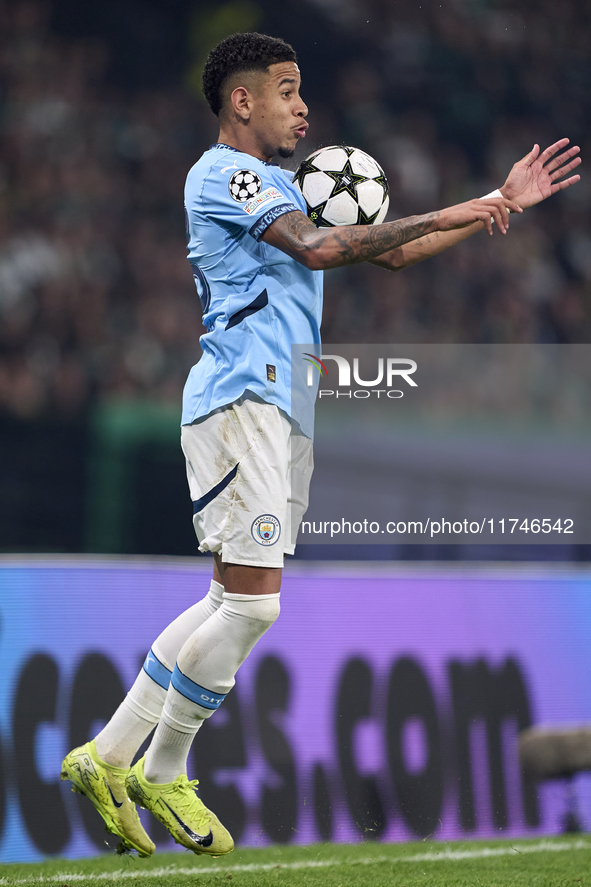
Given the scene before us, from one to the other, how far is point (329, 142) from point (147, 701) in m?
3.92

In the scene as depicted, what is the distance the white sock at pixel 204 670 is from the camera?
2615 millimetres

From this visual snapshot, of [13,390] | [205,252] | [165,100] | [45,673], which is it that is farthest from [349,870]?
[165,100]

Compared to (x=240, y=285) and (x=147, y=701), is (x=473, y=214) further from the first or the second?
(x=147, y=701)

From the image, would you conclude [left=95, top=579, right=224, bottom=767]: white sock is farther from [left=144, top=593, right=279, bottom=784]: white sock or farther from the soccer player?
[left=144, top=593, right=279, bottom=784]: white sock

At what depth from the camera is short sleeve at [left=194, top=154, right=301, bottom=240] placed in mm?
2613

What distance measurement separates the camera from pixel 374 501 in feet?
14.9

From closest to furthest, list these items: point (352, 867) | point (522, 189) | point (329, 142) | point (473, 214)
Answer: point (473, 214), point (522, 189), point (352, 867), point (329, 142)

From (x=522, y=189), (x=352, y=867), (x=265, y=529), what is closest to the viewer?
(x=265, y=529)

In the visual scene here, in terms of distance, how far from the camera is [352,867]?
3484 mm

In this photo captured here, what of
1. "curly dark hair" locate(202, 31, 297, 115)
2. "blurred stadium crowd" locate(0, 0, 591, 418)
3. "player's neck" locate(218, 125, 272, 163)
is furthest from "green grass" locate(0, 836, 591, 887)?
"blurred stadium crowd" locate(0, 0, 591, 418)

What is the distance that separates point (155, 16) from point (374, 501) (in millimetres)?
3043

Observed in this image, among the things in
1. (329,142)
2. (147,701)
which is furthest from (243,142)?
(329,142)

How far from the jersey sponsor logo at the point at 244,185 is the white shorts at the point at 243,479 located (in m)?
0.51

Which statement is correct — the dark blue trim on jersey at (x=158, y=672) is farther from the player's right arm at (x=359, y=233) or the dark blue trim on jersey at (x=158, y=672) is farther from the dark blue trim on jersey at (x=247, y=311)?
Result: the player's right arm at (x=359, y=233)
